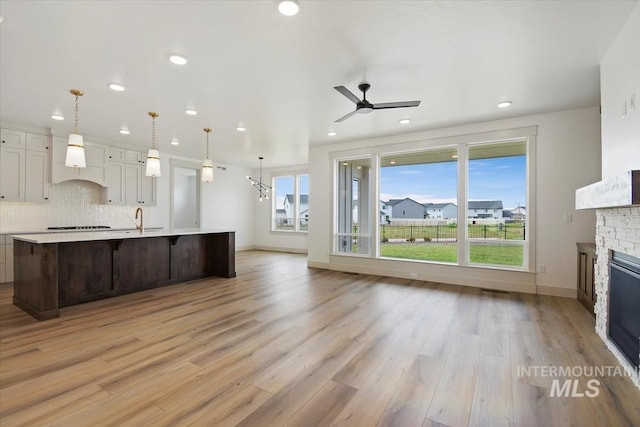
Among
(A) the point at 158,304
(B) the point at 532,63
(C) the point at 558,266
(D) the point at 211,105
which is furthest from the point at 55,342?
(C) the point at 558,266

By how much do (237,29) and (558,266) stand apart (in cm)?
541

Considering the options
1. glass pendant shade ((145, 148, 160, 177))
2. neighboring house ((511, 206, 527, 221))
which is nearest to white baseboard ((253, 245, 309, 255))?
glass pendant shade ((145, 148, 160, 177))

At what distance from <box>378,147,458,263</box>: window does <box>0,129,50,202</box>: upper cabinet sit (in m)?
6.58

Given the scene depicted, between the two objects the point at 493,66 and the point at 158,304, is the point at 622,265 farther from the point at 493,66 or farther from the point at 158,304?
the point at 158,304

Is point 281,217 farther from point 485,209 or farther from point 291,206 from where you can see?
point 485,209

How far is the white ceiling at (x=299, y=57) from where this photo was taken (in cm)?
235

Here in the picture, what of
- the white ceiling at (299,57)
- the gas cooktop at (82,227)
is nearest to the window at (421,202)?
the white ceiling at (299,57)

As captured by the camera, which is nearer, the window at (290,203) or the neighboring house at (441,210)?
the neighboring house at (441,210)

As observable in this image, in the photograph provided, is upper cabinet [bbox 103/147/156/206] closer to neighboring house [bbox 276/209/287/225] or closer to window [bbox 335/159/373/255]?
neighboring house [bbox 276/209/287/225]

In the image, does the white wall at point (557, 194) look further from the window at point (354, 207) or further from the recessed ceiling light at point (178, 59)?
the recessed ceiling light at point (178, 59)

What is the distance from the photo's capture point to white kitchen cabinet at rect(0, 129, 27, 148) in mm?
5086

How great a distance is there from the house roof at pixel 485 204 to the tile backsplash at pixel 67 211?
737 cm

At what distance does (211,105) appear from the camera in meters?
4.36

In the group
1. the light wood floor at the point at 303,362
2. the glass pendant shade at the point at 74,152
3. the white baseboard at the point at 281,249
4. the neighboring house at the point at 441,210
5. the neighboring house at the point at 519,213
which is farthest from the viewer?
the white baseboard at the point at 281,249
